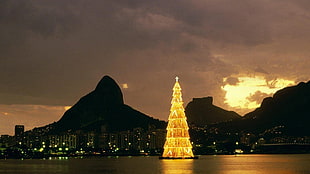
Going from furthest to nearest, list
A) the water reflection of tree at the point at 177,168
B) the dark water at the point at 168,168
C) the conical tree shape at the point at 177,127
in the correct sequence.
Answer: the conical tree shape at the point at 177,127 → the dark water at the point at 168,168 → the water reflection of tree at the point at 177,168

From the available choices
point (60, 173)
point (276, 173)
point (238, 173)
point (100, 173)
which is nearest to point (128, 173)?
point (100, 173)

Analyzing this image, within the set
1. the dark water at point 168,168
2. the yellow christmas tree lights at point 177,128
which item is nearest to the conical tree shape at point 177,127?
the yellow christmas tree lights at point 177,128

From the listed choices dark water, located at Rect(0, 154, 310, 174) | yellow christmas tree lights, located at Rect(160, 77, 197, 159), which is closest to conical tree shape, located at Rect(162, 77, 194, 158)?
yellow christmas tree lights, located at Rect(160, 77, 197, 159)

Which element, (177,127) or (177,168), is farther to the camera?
(177,127)

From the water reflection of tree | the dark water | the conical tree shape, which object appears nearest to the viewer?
the water reflection of tree

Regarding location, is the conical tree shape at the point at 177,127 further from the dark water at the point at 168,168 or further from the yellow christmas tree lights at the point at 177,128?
the dark water at the point at 168,168

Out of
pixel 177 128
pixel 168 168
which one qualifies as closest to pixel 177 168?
pixel 168 168

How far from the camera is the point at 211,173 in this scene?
7075 cm

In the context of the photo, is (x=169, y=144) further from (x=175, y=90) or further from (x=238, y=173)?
(x=238, y=173)

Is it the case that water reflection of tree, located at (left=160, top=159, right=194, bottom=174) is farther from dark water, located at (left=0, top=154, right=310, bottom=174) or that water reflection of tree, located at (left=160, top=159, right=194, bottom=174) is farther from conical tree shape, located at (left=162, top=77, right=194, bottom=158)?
conical tree shape, located at (left=162, top=77, right=194, bottom=158)

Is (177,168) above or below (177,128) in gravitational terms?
below

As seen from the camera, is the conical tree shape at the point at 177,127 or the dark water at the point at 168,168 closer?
the dark water at the point at 168,168

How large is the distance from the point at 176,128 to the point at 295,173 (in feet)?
83.5

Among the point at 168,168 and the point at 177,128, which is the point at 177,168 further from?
the point at 177,128
